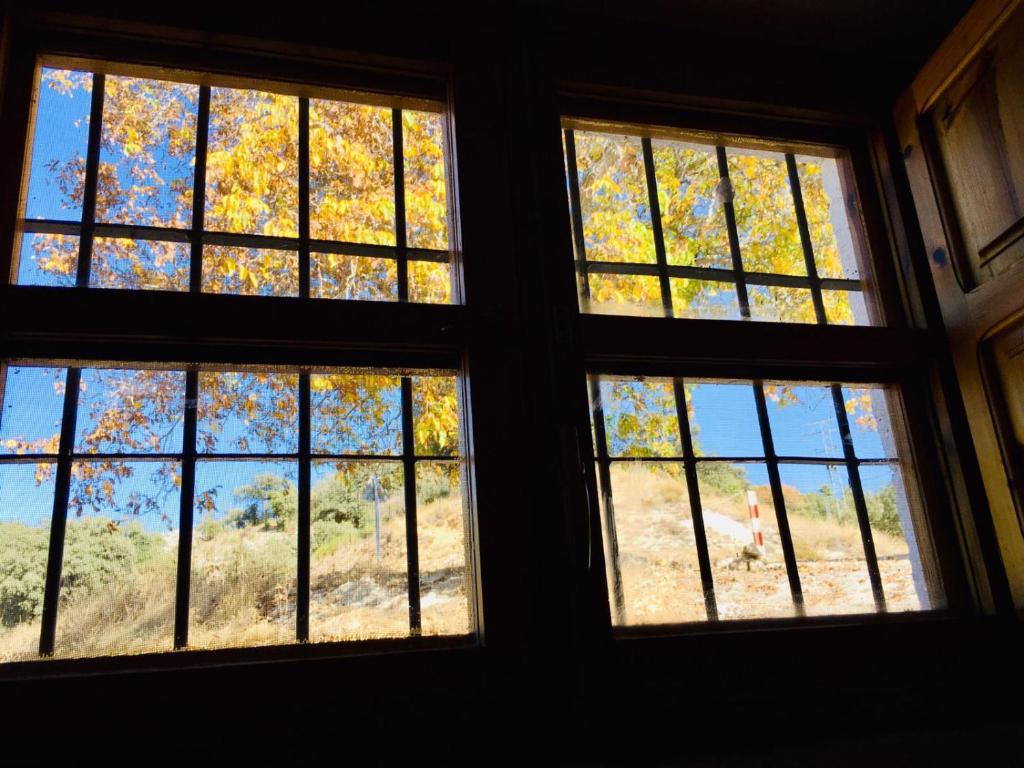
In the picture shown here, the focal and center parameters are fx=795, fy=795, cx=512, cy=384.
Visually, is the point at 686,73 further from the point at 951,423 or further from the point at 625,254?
the point at 951,423

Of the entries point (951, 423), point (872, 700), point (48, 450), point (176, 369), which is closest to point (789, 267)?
point (951, 423)

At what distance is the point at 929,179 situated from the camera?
1817 mm

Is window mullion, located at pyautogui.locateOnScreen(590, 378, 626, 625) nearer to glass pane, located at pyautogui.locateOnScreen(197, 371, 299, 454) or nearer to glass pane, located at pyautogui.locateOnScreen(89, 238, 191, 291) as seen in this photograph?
glass pane, located at pyautogui.locateOnScreen(197, 371, 299, 454)

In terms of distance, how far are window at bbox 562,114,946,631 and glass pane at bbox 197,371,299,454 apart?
59 cm

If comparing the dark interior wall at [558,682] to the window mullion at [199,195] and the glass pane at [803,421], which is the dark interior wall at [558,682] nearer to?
the window mullion at [199,195]


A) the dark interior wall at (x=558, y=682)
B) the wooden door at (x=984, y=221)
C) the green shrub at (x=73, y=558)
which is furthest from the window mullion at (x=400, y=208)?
the wooden door at (x=984, y=221)

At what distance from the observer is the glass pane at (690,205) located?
179 centimetres

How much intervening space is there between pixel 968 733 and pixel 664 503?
0.68 meters

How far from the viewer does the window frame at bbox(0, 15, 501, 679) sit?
136 centimetres

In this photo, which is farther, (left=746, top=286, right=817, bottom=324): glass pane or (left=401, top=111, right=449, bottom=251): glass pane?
(left=746, top=286, right=817, bottom=324): glass pane

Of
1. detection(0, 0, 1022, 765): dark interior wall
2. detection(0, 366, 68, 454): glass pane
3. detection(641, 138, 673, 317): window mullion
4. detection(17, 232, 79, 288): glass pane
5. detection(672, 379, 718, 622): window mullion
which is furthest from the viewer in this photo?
detection(641, 138, 673, 317): window mullion

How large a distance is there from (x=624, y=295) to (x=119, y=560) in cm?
109

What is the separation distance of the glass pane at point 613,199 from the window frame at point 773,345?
4 cm

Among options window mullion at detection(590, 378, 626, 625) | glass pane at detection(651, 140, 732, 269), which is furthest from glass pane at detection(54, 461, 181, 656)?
glass pane at detection(651, 140, 732, 269)
